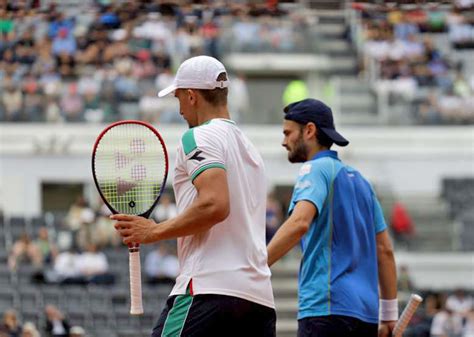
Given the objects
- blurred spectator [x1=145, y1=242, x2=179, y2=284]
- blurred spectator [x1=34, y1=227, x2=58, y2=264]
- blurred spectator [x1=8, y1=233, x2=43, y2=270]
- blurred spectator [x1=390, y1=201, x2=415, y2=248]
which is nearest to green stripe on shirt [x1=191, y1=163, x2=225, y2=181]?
blurred spectator [x1=145, y1=242, x2=179, y2=284]

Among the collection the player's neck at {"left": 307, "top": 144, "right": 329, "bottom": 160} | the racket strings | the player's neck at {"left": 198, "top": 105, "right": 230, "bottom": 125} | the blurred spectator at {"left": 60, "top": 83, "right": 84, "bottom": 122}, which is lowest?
the blurred spectator at {"left": 60, "top": 83, "right": 84, "bottom": 122}

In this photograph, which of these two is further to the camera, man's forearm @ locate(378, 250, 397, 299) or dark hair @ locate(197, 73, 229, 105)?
man's forearm @ locate(378, 250, 397, 299)

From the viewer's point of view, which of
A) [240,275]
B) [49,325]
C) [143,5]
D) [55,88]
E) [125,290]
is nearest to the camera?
[240,275]

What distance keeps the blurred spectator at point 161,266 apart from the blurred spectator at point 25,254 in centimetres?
163

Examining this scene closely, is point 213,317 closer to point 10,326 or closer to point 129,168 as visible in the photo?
point 129,168

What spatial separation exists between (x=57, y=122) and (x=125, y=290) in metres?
5.49

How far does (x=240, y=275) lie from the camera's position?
637cm

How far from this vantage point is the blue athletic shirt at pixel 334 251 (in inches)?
291

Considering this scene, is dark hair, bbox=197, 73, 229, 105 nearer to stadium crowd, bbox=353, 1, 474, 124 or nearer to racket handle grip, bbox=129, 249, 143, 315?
racket handle grip, bbox=129, 249, 143, 315

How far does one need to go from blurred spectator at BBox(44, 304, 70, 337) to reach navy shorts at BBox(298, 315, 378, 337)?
11682mm

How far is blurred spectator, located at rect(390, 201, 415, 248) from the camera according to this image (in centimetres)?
2562

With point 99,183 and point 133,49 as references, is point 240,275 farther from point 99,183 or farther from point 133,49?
point 133,49

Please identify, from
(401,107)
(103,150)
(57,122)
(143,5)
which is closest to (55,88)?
(57,122)

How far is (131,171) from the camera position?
6816mm
